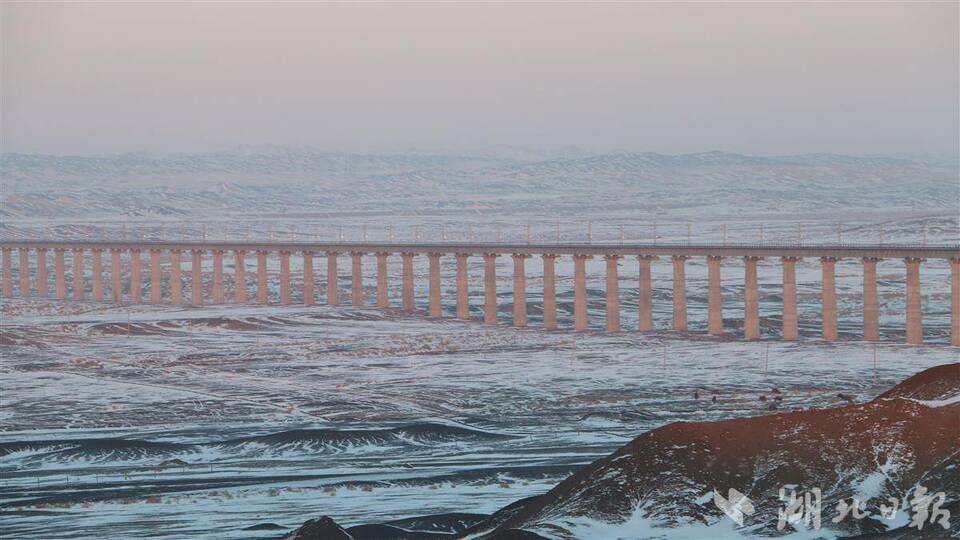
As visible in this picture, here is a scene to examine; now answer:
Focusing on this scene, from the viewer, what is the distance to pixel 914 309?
112 m

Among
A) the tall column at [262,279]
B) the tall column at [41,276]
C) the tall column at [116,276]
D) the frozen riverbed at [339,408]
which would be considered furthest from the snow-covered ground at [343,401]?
the tall column at [41,276]

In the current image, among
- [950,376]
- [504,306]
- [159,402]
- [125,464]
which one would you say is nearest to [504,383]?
[159,402]

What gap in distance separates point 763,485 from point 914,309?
58181 mm

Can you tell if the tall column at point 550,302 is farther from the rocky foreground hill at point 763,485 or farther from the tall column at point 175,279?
the rocky foreground hill at point 763,485

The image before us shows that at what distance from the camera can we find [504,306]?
510 ft

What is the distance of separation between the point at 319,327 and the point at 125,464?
205 ft

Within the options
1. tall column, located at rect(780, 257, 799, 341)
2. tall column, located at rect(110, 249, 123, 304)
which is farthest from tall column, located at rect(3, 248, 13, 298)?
tall column, located at rect(780, 257, 799, 341)

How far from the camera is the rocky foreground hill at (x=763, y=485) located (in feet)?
176

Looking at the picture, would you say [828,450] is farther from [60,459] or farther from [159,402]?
[159,402]

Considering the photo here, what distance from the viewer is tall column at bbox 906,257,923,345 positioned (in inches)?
4370

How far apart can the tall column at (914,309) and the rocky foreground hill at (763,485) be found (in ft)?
168

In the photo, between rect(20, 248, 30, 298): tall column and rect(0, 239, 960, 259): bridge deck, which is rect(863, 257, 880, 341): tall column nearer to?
rect(0, 239, 960, 259): bridge deck
